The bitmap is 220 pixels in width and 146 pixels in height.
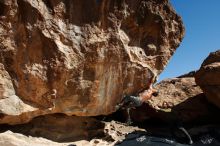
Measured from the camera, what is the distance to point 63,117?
25.6 ft

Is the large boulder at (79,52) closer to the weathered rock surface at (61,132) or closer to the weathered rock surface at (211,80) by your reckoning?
the weathered rock surface at (61,132)

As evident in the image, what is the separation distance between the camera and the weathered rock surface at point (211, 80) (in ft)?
33.2

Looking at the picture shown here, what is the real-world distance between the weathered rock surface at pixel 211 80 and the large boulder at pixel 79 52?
2304 mm

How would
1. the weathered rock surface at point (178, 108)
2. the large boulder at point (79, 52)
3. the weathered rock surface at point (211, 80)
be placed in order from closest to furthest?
the large boulder at point (79, 52) → the weathered rock surface at point (211, 80) → the weathered rock surface at point (178, 108)

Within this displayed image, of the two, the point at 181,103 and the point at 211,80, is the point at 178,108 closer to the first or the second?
→ the point at 181,103

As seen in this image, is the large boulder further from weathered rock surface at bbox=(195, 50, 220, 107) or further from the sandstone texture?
the sandstone texture

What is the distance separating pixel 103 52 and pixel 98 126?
234 centimetres

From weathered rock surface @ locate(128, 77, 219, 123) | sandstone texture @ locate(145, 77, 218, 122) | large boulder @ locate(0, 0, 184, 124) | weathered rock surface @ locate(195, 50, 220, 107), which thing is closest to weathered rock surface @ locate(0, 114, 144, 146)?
large boulder @ locate(0, 0, 184, 124)

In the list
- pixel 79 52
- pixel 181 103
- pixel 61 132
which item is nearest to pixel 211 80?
pixel 181 103

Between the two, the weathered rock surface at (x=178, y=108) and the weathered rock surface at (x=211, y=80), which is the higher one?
the weathered rock surface at (x=211, y=80)

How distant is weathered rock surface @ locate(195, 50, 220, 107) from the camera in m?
10.1

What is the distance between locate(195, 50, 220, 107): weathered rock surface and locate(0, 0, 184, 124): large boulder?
7.56 ft

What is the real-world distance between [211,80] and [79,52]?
523 centimetres

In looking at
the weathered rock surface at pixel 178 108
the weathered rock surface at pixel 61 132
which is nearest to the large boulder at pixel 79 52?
the weathered rock surface at pixel 61 132
